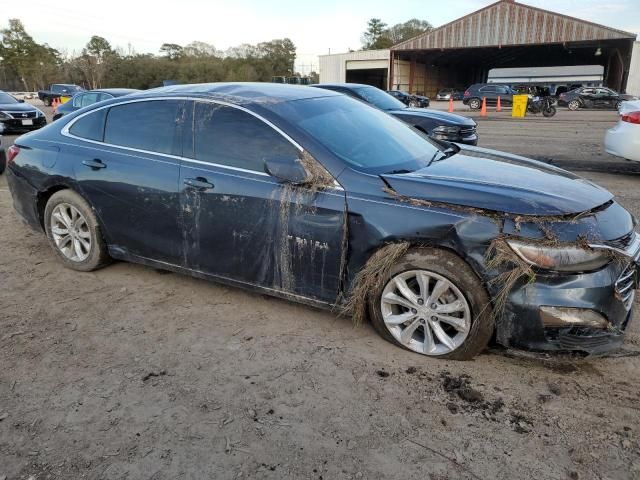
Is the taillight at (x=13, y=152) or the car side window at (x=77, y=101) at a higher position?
the car side window at (x=77, y=101)

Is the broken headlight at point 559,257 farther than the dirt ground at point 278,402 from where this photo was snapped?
Yes

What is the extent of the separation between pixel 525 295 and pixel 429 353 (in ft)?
2.27

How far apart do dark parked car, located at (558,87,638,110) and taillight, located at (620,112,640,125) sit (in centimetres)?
2541

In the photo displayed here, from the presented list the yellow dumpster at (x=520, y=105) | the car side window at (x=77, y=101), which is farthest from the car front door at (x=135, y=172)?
→ the yellow dumpster at (x=520, y=105)

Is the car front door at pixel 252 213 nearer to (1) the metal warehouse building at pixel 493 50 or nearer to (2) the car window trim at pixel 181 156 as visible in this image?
(2) the car window trim at pixel 181 156

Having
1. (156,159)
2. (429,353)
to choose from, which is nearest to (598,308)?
(429,353)

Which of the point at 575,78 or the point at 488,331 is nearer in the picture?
the point at 488,331

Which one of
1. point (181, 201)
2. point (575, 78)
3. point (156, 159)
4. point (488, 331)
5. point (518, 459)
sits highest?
point (575, 78)

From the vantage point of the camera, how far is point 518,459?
2322 mm

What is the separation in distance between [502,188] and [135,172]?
2.67 m

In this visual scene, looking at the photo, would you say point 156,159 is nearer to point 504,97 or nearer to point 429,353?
point 429,353

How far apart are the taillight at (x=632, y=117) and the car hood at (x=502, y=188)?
5357mm

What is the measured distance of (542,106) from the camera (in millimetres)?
24312

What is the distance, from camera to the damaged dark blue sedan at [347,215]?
2.81 m
